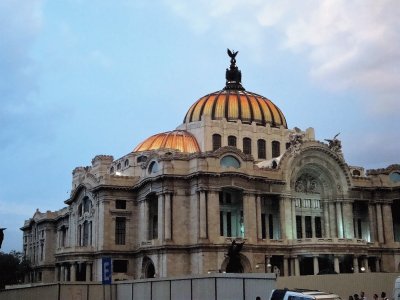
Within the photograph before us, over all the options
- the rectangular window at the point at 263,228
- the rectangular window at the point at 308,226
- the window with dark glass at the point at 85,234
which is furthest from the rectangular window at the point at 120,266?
the rectangular window at the point at 308,226

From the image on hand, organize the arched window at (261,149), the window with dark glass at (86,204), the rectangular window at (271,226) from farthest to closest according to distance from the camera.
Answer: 1. the arched window at (261,149)
2. the window with dark glass at (86,204)
3. the rectangular window at (271,226)

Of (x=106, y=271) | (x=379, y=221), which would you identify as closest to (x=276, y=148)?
(x=379, y=221)

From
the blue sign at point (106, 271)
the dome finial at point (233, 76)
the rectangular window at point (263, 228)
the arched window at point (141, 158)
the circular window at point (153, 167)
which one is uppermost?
the dome finial at point (233, 76)

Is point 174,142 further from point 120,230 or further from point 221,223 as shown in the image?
point 221,223

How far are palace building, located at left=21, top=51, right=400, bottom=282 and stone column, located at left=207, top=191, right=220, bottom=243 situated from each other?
0.38 ft

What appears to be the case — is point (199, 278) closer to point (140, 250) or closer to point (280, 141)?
point (140, 250)

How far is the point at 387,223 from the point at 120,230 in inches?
1409

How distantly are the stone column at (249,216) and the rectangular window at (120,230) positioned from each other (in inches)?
639

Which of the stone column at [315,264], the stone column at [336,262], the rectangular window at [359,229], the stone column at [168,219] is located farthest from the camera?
the rectangular window at [359,229]

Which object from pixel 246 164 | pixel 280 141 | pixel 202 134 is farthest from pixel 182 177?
pixel 280 141

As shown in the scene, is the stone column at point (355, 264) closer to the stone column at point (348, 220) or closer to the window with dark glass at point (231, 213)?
the stone column at point (348, 220)

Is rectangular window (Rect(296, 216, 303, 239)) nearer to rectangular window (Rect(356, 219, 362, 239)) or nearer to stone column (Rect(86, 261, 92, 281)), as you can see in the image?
rectangular window (Rect(356, 219, 362, 239))

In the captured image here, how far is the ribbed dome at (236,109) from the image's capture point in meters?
89.3

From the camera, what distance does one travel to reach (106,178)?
3073 inches
